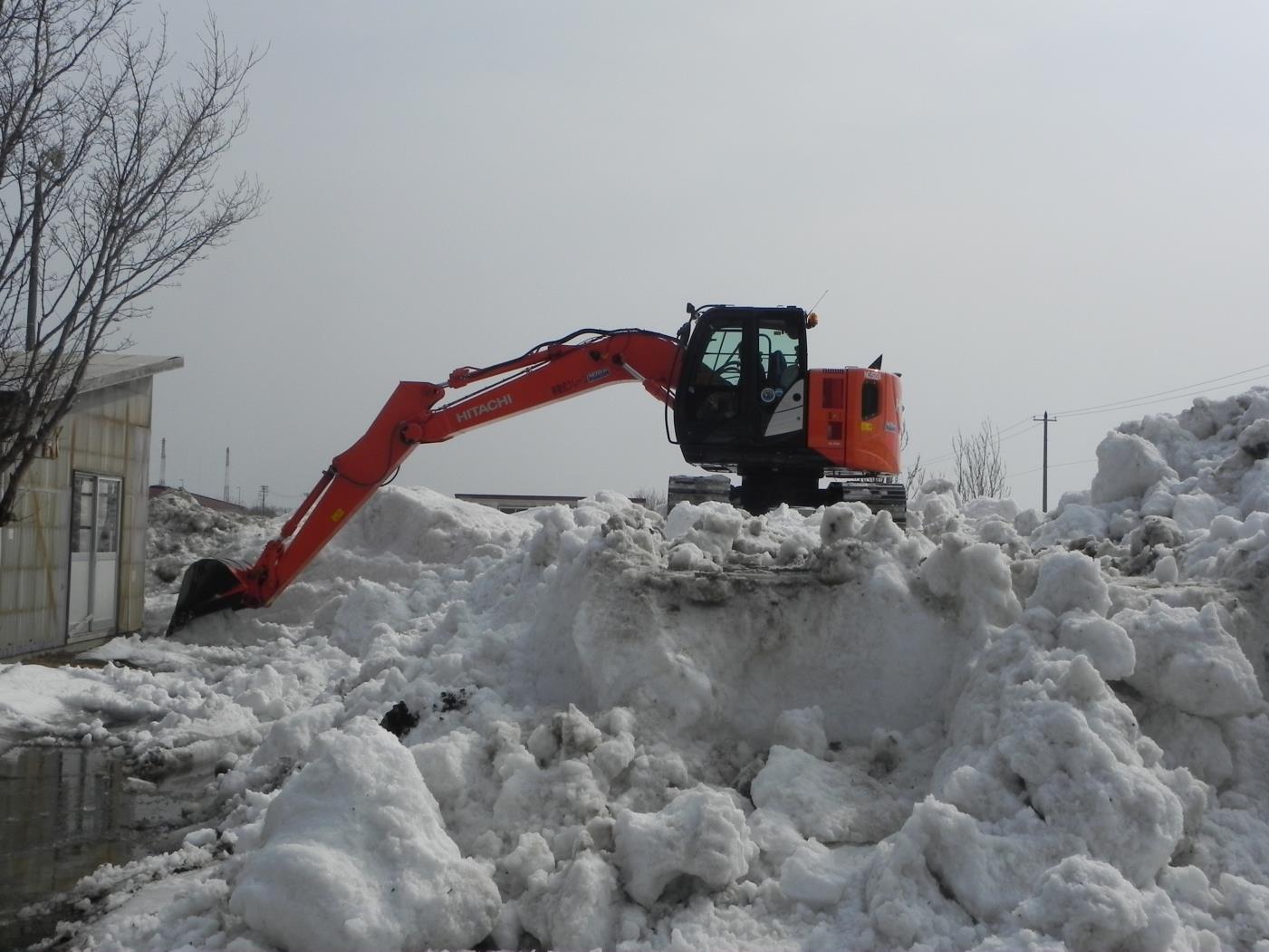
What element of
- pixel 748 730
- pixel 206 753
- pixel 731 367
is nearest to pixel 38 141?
pixel 206 753

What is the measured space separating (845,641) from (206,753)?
4738mm

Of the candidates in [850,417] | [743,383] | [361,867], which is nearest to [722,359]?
[743,383]

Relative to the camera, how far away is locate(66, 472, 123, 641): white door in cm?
1272

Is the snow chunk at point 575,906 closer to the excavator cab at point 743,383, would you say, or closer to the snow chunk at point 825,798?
the snow chunk at point 825,798

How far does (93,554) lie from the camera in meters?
13.1

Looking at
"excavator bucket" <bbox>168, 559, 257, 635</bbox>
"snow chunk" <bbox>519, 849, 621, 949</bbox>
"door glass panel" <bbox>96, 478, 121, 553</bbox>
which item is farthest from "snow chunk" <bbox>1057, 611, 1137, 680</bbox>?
"door glass panel" <bbox>96, 478, 121, 553</bbox>

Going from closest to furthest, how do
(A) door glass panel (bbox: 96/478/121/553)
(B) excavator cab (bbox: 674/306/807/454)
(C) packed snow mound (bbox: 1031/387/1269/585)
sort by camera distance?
(C) packed snow mound (bbox: 1031/387/1269/585)
(B) excavator cab (bbox: 674/306/807/454)
(A) door glass panel (bbox: 96/478/121/553)

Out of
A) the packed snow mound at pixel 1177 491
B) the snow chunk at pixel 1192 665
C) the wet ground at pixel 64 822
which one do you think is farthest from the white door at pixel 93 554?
the snow chunk at pixel 1192 665

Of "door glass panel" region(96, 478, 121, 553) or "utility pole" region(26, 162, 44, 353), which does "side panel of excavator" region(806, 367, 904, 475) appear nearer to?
"utility pole" region(26, 162, 44, 353)

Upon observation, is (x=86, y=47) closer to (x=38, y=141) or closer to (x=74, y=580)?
(x=38, y=141)

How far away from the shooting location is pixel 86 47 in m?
9.85

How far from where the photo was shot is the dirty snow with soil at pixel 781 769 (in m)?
3.97

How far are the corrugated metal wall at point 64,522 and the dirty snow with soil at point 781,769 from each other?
5.20m

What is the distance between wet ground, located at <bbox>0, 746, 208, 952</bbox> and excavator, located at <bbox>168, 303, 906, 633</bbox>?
175 inches
